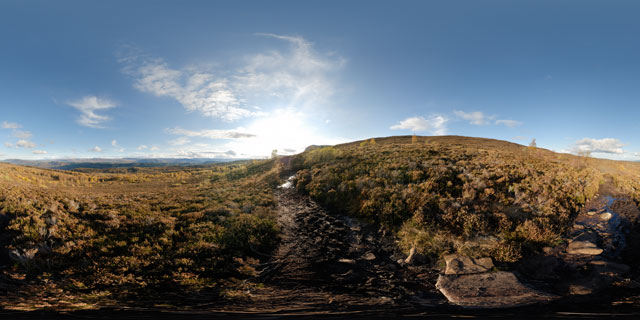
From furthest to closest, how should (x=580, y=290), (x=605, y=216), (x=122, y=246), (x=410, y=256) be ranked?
(x=605, y=216) < (x=410, y=256) < (x=122, y=246) < (x=580, y=290)

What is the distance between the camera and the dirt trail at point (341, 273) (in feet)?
19.8

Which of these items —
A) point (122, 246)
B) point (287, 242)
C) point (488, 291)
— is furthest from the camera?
point (287, 242)

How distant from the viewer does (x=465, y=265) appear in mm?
7375

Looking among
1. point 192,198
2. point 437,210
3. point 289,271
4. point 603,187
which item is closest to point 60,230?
point 192,198

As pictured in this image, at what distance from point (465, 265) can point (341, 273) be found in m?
4.41

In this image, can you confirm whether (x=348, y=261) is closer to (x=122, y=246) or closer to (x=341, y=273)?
(x=341, y=273)

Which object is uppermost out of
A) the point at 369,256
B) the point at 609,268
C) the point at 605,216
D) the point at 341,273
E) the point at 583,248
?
the point at 605,216

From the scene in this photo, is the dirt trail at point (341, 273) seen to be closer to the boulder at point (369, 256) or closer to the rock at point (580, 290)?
the boulder at point (369, 256)

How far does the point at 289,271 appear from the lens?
7820 mm

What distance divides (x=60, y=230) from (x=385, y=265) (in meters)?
13.2

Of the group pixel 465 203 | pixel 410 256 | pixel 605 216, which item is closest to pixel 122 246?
pixel 410 256

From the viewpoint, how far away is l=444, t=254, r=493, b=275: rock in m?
7.10

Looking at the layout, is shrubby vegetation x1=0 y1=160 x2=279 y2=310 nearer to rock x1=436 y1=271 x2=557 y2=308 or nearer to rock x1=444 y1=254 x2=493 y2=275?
rock x1=436 y1=271 x2=557 y2=308

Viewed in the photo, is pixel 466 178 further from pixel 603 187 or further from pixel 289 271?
pixel 289 271
